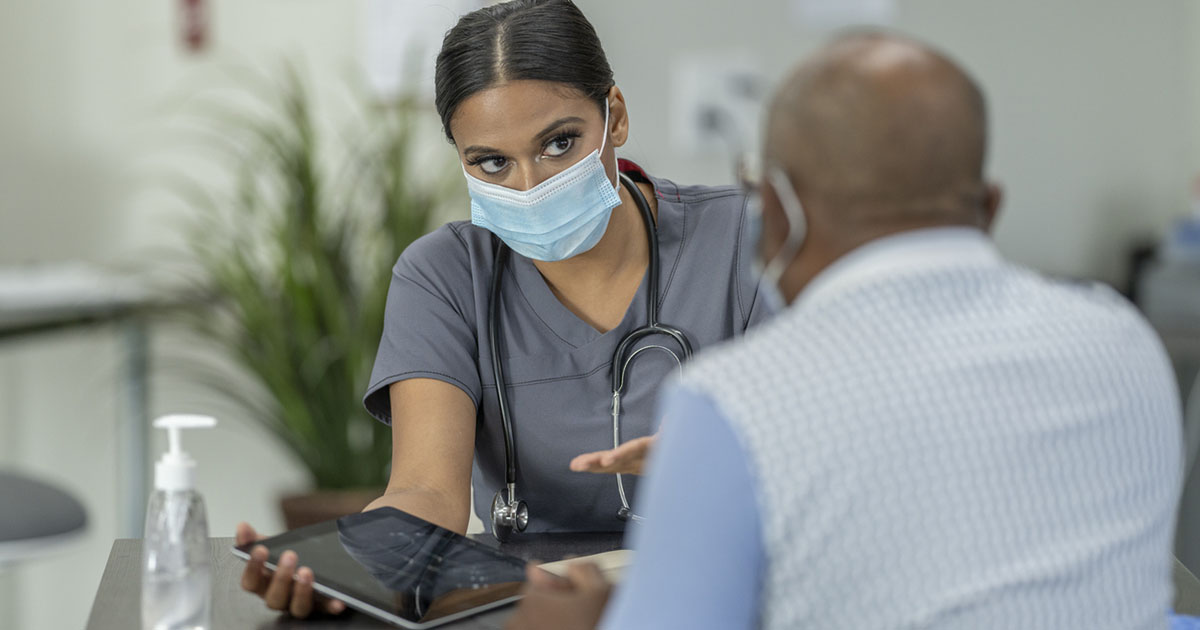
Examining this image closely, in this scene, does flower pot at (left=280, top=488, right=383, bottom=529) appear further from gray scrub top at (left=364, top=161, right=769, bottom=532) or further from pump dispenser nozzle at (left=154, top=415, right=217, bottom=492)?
pump dispenser nozzle at (left=154, top=415, right=217, bottom=492)

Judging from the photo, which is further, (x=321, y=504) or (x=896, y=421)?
(x=321, y=504)

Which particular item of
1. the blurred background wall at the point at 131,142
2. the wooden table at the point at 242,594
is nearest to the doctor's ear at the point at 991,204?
the wooden table at the point at 242,594

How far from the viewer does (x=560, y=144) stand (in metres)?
1.36

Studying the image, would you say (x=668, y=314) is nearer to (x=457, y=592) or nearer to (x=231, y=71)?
(x=457, y=592)

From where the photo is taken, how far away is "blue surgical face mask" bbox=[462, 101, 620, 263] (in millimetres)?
1364

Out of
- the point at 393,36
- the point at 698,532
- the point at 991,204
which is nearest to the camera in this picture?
the point at 698,532

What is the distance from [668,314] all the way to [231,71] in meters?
1.93

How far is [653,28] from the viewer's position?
2.95 meters

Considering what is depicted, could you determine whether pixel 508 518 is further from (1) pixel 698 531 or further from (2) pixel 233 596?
(1) pixel 698 531

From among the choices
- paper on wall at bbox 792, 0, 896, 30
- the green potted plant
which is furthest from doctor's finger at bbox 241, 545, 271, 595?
paper on wall at bbox 792, 0, 896, 30

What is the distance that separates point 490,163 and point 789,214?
0.75 m

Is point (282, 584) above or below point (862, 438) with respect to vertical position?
below

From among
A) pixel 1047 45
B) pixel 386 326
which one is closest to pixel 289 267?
pixel 386 326

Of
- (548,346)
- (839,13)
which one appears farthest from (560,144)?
(839,13)
